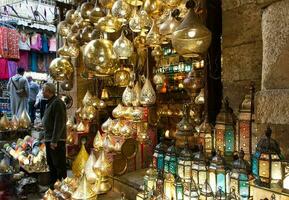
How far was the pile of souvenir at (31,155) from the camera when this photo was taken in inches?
196

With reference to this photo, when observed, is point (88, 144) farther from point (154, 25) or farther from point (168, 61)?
point (154, 25)

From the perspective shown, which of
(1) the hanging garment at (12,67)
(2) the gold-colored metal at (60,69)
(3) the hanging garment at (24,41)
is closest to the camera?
(2) the gold-colored metal at (60,69)

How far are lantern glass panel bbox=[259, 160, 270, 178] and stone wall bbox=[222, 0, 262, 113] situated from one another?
0.75 metres

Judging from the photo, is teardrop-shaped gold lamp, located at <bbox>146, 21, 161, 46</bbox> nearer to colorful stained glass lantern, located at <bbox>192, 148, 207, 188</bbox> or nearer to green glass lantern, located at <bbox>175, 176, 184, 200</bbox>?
colorful stained glass lantern, located at <bbox>192, 148, 207, 188</bbox>

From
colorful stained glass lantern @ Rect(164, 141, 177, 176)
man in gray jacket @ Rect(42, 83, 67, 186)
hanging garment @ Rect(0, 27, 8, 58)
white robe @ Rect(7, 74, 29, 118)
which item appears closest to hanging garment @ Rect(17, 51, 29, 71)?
hanging garment @ Rect(0, 27, 8, 58)

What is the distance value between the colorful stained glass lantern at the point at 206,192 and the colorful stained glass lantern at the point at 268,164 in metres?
0.39

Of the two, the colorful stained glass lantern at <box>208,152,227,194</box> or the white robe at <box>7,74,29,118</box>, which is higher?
the white robe at <box>7,74,29,118</box>

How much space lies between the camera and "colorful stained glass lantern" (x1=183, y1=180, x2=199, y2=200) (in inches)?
90.3

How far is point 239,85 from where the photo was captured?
2602 millimetres

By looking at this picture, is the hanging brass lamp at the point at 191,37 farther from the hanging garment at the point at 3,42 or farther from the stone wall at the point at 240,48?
the hanging garment at the point at 3,42

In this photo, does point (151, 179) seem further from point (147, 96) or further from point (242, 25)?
point (242, 25)

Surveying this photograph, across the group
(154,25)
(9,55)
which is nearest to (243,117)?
(154,25)

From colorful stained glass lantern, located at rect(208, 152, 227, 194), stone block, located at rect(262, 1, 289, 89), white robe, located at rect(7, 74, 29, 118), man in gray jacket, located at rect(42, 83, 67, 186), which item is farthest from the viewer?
white robe, located at rect(7, 74, 29, 118)

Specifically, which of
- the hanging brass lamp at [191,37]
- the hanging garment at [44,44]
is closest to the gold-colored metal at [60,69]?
the hanging brass lamp at [191,37]
